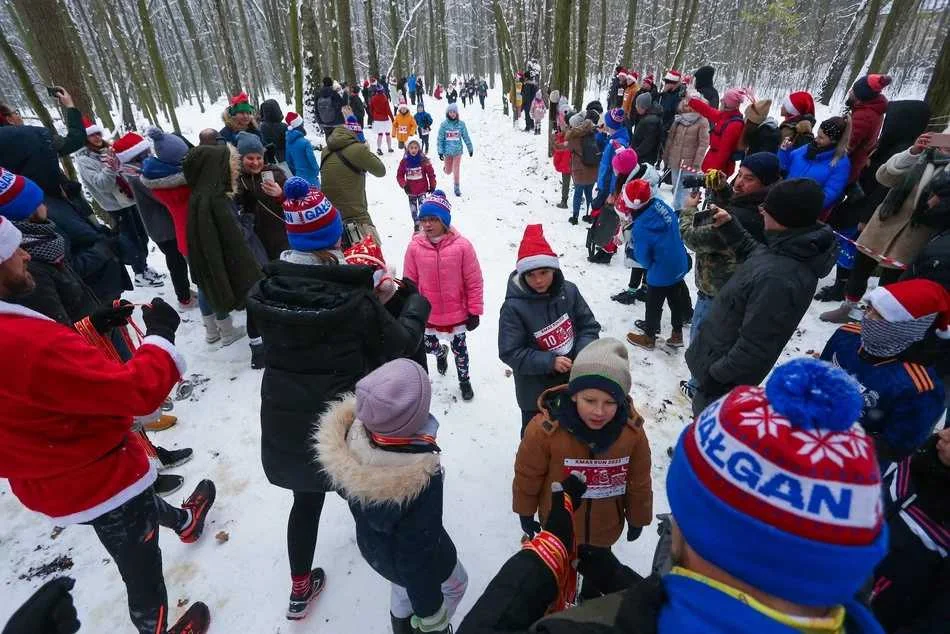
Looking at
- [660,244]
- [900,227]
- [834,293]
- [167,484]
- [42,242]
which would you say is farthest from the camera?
[834,293]

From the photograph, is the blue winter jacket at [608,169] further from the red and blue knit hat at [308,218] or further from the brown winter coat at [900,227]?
the red and blue knit hat at [308,218]

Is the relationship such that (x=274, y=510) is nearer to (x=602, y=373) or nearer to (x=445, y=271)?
(x=445, y=271)

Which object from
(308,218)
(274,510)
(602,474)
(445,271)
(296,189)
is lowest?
(274,510)

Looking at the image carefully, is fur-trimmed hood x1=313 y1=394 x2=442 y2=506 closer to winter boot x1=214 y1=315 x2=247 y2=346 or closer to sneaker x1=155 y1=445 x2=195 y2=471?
sneaker x1=155 y1=445 x2=195 y2=471

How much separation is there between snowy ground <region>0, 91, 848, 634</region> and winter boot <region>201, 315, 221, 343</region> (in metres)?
0.10

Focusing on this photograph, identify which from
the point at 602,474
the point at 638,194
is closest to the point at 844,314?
the point at 638,194

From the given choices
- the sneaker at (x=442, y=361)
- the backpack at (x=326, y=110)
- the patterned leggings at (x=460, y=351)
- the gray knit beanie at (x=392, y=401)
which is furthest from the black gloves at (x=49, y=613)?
the backpack at (x=326, y=110)

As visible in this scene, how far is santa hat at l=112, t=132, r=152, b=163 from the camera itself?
13.5 feet

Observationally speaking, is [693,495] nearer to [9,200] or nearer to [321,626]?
[321,626]

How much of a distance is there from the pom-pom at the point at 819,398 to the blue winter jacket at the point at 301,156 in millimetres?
6223

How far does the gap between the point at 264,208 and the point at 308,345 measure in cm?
277

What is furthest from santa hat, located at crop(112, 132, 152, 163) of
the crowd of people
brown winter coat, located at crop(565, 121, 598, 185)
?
brown winter coat, located at crop(565, 121, 598, 185)

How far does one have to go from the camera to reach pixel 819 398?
81 centimetres

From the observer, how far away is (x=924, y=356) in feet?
7.79
